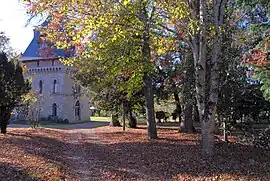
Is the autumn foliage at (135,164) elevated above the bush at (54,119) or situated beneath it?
situated beneath

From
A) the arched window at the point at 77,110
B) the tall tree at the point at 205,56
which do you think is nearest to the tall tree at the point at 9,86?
the tall tree at the point at 205,56

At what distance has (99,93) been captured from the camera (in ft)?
82.7

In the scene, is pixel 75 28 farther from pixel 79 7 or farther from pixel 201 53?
pixel 201 53

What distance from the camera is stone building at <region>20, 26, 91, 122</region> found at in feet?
160

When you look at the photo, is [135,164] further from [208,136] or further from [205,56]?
[205,56]

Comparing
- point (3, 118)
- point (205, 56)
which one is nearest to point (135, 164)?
point (205, 56)

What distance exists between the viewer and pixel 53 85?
50.3 m

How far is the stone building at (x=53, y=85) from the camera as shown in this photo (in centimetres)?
4888

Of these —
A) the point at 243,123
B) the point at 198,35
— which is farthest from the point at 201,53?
the point at 243,123

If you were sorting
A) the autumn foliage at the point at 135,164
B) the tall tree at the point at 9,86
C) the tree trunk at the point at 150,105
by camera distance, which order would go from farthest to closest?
the tall tree at the point at 9,86
the tree trunk at the point at 150,105
the autumn foliage at the point at 135,164

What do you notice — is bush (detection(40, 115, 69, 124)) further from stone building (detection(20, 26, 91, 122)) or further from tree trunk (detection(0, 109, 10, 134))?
tree trunk (detection(0, 109, 10, 134))

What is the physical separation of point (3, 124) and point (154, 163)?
40.5 ft

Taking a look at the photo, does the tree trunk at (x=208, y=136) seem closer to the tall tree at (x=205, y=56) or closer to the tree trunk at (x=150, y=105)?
the tall tree at (x=205, y=56)

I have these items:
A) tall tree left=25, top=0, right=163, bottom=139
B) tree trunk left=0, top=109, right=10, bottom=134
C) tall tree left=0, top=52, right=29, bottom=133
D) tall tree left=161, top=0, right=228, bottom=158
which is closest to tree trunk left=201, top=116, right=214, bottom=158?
tall tree left=161, top=0, right=228, bottom=158
